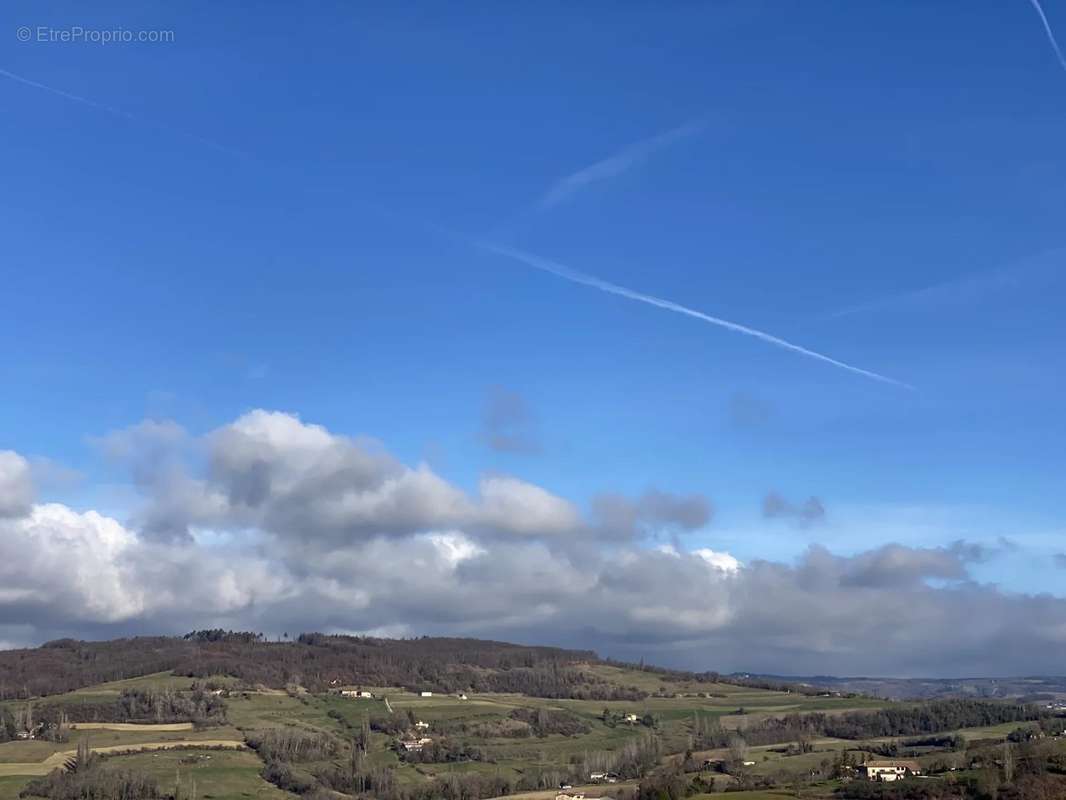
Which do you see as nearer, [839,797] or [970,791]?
[970,791]

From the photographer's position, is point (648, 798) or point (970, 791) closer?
point (970, 791)

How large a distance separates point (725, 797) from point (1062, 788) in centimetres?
5132

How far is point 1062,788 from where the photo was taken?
167 metres

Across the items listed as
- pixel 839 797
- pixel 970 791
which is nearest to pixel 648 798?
pixel 839 797

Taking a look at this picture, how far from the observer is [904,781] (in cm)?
18875

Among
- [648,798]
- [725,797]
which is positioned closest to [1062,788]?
[725,797]

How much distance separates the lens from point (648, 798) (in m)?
198

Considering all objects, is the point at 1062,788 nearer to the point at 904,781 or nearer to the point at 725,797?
the point at 904,781

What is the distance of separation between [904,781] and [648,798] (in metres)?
41.6

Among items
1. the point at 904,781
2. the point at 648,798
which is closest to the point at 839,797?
the point at 904,781

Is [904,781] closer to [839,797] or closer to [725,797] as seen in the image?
[839,797]

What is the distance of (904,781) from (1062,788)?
90.6 ft

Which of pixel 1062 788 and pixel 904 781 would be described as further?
pixel 904 781

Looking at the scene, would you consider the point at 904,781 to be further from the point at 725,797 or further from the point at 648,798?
the point at 648,798
